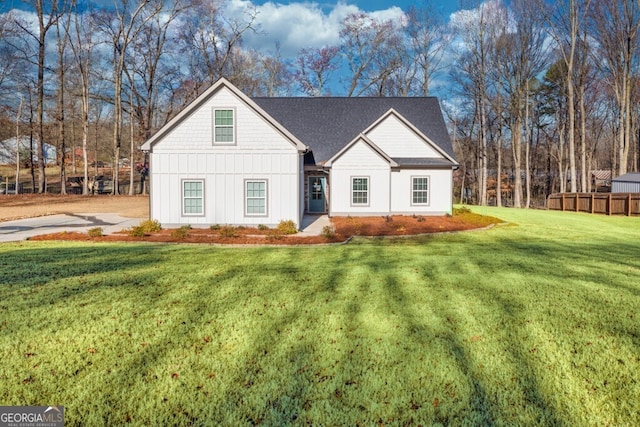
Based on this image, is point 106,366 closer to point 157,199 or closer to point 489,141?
point 157,199

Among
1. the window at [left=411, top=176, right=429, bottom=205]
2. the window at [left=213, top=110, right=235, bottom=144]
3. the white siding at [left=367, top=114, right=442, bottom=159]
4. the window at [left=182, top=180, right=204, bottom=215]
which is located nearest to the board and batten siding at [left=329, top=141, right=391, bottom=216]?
the window at [left=411, top=176, right=429, bottom=205]

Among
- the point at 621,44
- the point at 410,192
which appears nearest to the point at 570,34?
the point at 621,44

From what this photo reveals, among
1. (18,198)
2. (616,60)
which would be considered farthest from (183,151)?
(616,60)

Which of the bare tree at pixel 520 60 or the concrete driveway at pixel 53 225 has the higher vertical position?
the bare tree at pixel 520 60

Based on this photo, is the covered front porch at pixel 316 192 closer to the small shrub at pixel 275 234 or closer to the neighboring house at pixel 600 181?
the small shrub at pixel 275 234

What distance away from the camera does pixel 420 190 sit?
20781 mm

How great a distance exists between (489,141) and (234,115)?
1572 inches

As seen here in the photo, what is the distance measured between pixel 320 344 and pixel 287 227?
10.1 m

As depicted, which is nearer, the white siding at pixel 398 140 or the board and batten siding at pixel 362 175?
the board and batten siding at pixel 362 175

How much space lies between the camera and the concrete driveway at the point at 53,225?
43.3 ft

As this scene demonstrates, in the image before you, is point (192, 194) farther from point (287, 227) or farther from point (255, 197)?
point (287, 227)

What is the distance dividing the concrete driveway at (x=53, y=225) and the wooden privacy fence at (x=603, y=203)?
2749cm

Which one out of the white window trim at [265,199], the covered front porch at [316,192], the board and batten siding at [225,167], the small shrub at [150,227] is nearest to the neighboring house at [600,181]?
the covered front porch at [316,192]

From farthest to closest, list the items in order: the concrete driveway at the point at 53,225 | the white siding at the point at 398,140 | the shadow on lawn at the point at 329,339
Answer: the white siding at the point at 398,140 → the concrete driveway at the point at 53,225 → the shadow on lawn at the point at 329,339
